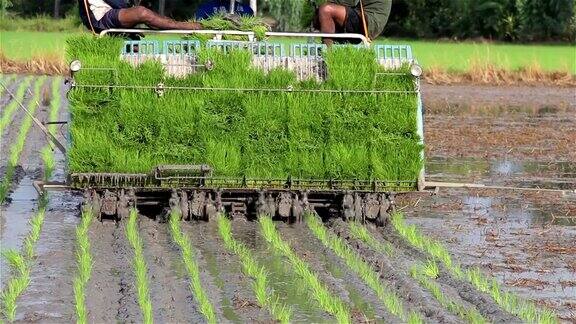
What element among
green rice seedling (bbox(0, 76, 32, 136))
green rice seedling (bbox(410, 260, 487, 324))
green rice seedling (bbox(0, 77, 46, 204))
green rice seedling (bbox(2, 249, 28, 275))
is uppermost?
green rice seedling (bbox(0, 76, 32, 136))

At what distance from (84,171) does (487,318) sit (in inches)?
168

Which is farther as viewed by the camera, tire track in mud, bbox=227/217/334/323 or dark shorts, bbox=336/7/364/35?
dark shorts, bbox=336/7/364/35

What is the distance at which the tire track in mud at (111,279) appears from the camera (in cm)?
717

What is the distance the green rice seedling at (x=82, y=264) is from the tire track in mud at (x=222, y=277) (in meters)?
0.76

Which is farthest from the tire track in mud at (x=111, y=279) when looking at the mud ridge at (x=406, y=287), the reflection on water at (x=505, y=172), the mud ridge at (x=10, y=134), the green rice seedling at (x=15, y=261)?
the reflection on water at (x=505, y=172)

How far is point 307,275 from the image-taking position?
8227 millimetres

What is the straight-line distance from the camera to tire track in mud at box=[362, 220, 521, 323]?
7.26m

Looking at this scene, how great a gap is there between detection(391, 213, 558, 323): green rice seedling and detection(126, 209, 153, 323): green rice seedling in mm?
2087

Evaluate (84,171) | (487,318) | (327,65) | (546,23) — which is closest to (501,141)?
(327,65)

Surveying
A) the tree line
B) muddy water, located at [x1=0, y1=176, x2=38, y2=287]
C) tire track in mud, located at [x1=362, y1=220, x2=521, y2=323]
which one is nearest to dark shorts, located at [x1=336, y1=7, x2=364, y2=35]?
tire track in mud, located at [x1=362, y1=220, x2=521, y2=323]

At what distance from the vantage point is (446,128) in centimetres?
1916

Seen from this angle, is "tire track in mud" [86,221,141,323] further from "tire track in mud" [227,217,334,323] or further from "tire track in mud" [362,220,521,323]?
"tire track in mud" [362,220,521,323]

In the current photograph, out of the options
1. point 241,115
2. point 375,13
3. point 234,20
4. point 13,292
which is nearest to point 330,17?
point 375,13

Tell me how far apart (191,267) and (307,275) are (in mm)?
812
